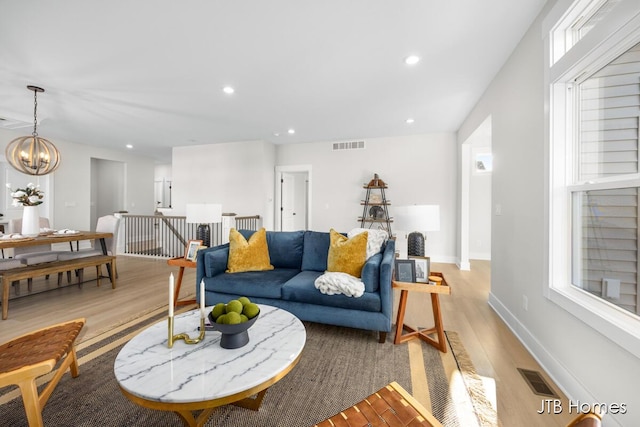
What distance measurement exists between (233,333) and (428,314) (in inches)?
88.5

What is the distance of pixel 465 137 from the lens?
457 centimetres

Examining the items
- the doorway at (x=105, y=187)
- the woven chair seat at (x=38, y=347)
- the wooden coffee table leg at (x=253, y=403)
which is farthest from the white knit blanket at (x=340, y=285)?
the doorway at (x=105, y=187)

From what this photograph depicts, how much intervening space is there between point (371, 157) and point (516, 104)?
3478mm

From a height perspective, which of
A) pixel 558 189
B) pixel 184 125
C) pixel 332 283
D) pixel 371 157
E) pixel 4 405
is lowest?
pixel 4 405

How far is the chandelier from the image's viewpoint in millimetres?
3338

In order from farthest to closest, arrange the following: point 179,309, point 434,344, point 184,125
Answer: point 184,125, point 179,309, point 434,344

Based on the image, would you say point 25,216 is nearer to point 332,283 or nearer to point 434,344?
point 332,283

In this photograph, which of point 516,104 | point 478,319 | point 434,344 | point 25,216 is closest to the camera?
point 434,344

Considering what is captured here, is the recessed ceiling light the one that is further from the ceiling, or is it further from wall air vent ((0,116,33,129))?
wall air vent ((0,116,33,129))

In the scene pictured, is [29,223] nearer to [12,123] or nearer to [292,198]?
[12,123]

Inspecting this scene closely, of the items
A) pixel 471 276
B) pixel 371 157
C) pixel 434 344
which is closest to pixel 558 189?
pixel 434 344

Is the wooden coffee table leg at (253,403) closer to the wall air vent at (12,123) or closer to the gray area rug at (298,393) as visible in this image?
the gray area rug at (298,393)

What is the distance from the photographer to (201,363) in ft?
3.94

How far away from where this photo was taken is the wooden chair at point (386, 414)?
3.15 ft
